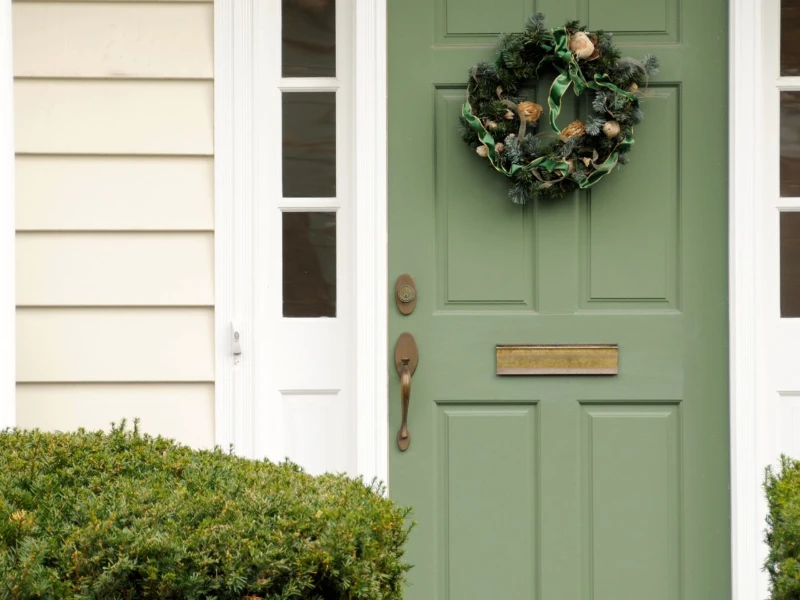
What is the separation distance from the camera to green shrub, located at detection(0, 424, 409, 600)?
1.76 metres

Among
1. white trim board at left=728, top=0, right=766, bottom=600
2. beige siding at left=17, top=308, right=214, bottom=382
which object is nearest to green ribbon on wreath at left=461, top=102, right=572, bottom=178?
white trim board at left=728, top=0, right=766, bottom=600

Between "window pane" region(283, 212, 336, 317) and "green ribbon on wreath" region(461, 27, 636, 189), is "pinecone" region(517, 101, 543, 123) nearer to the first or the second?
"green ribbon on wreath" region(461, 27, 636, 189)

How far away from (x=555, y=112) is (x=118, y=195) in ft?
4.65

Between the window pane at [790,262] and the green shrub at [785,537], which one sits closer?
the green shrub at [785,537]

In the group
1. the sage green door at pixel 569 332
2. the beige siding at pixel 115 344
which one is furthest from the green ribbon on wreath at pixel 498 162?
the beige siding at pixel 115 344

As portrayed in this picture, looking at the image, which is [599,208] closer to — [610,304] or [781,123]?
[610,304]

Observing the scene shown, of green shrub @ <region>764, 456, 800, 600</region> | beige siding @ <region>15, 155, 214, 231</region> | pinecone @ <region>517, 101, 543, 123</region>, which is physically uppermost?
pinecone @ <region>517, 101, 543, 123</region>

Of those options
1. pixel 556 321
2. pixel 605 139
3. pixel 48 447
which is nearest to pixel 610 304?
pixel 556 321

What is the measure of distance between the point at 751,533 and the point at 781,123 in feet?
4.35

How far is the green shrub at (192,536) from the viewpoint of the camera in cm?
176

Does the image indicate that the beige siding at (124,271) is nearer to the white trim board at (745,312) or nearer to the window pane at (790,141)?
the white trim board at (745,312)

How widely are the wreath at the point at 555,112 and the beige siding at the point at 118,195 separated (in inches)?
35.3

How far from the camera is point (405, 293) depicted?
3.27 metres

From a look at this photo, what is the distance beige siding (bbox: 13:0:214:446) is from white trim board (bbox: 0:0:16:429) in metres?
0.19
